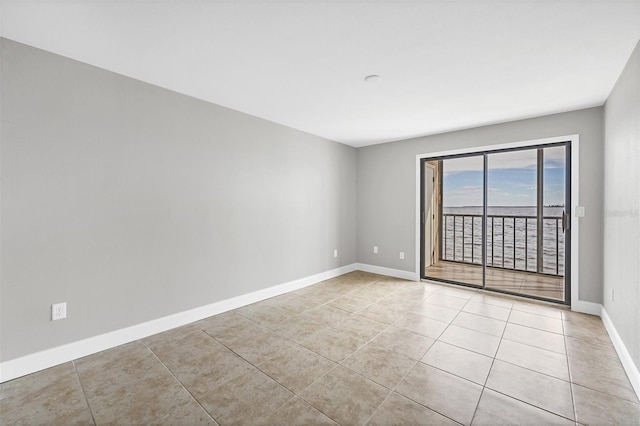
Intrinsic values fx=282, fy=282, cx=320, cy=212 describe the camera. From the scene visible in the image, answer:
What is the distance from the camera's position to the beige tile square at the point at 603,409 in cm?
165

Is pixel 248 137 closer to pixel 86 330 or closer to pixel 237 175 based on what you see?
pixel 237 175

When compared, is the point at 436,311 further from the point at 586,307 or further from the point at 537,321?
the point at 586,307

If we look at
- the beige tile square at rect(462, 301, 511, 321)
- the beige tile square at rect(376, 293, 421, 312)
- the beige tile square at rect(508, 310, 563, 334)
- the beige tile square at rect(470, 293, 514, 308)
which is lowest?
the beige tile square at rect(508, 310, 563, 334)

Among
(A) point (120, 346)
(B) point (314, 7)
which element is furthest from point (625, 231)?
(A) point (120, 346)

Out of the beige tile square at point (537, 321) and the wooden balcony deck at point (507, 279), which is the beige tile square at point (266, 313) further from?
the wooden balcony deck at point (507, 279)

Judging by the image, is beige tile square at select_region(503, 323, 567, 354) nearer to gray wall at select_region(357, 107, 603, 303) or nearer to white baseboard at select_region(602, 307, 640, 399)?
white baseboard at select_region(602, 307, 640, 399)

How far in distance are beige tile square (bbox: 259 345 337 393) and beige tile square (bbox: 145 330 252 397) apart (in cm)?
21

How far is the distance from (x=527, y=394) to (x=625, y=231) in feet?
A: 5.08

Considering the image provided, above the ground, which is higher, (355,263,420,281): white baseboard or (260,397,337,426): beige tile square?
(355,263,420,281): white baseboard

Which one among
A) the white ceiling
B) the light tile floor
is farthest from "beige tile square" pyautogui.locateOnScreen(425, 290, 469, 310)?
the white ceiling

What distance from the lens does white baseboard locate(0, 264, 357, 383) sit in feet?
6.77

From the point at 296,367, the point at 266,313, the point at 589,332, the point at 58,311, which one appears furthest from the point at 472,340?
the point at 58,311

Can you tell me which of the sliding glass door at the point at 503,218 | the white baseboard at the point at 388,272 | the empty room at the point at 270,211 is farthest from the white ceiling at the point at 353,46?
the white baseboard at the point at 388,272

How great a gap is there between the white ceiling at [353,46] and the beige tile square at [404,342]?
7.93ft
